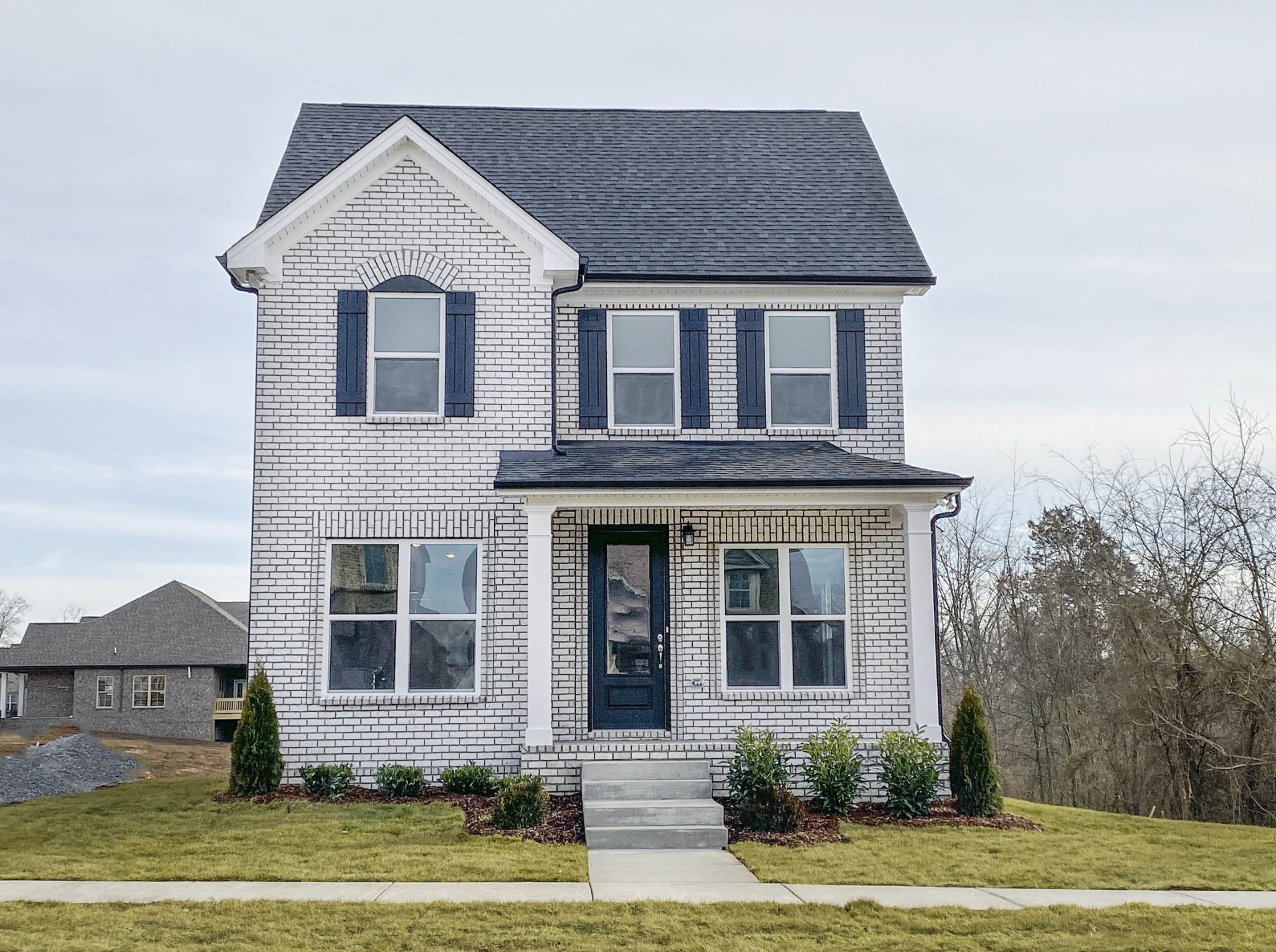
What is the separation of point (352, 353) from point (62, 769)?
330 inches

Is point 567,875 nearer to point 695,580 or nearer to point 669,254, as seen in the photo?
point 695,580

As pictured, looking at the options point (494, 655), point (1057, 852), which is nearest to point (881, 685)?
point (1057, 852)

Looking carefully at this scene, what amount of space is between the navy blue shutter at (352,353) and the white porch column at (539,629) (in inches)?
105

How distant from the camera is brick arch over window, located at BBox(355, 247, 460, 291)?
13781mm

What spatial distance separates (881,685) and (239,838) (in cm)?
722

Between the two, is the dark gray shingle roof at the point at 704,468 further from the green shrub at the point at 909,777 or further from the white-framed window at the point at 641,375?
the green shrub at the point at 909,777

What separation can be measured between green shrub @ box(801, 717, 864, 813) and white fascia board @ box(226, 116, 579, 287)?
20.6 ft

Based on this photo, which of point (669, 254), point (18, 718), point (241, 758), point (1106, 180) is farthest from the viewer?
point (18, 718)

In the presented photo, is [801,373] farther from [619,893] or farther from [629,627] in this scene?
[619,893]

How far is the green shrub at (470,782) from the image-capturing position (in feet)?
40.7

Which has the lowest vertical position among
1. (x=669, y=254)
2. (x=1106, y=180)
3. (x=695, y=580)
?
(x=695, y=580)

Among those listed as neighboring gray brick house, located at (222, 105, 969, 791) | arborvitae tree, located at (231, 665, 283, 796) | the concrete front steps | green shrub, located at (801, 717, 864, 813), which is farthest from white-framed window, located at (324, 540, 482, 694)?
green shrub, located at (801, 717, 864, 813)

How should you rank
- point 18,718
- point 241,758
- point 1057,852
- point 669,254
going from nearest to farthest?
point 1057,852, point 241,758, point 669,254, point 18,718

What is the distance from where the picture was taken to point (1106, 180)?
17.8 m
